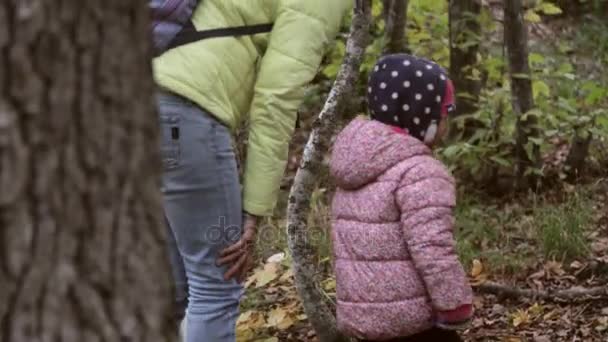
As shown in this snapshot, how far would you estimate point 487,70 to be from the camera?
6945mm

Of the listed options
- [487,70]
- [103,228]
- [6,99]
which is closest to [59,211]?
[103,228]

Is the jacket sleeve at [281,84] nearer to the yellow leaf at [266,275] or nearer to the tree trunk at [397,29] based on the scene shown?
the yellow leaf at [266,275]

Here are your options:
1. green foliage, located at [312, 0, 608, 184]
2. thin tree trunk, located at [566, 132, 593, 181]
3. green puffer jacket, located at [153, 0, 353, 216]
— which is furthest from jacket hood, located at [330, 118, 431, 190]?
thin tree trunk, located at [566, 132, 593, 181]

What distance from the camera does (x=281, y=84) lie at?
10.1 feet

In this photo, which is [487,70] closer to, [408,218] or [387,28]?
[387,28]

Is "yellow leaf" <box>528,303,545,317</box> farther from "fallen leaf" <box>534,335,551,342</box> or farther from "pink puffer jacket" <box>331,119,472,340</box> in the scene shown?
"pink puffer jacket" <box>331,119,472,340</box>

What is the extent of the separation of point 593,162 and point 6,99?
6400 millimetres

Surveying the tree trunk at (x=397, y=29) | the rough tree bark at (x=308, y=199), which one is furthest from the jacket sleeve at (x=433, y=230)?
the tree trunk at (x=397, y=29)

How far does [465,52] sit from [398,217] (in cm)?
450

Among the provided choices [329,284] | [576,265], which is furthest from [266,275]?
[576,265]

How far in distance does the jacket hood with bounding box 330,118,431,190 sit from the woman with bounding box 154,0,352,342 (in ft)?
0.62

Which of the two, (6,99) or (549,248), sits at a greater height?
(6,99)

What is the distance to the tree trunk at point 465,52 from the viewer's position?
682 centimetres

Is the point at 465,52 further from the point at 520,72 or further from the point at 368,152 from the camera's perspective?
the point at 368,152
